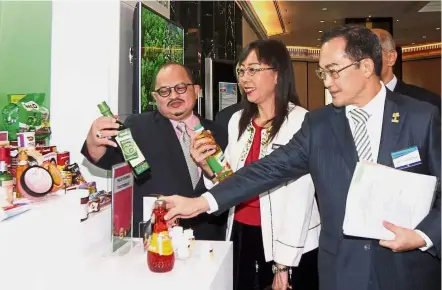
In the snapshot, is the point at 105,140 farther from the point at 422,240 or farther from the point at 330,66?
the point at 422,240

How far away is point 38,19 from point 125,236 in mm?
1146

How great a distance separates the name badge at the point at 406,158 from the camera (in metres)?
1.52

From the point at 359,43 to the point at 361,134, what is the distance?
1.05ft

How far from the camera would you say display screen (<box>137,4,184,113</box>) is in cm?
230

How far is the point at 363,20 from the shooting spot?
10742 millimetres

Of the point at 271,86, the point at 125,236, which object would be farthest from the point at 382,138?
the point at 125,236

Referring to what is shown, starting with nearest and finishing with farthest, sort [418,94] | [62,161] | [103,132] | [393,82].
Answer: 1. [103,132]
2. [62,161]
3. [418,94]
4. [393,82]

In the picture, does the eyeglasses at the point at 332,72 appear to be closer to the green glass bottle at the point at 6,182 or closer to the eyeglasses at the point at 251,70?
the eyeglasses at the point at 251,70

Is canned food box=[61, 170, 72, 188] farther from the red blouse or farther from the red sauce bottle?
the red blouse

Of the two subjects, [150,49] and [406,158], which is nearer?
[406,158]

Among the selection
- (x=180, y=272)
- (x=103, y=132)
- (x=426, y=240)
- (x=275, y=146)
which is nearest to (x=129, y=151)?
(x=103, y=132)

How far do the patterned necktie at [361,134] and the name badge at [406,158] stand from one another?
0.09m

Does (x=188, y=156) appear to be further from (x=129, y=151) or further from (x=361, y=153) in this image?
(x=361, y=153)

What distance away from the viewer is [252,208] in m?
2.14
